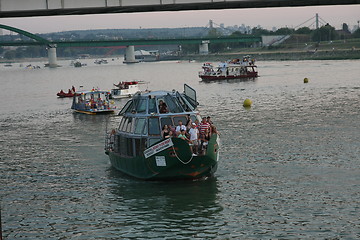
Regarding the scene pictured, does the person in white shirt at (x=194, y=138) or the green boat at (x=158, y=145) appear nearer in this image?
the green boat at (x=158, y=145)

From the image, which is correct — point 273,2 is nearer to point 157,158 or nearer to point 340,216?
point 157,158

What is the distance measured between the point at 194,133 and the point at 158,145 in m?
2.11

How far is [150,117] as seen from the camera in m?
33.1

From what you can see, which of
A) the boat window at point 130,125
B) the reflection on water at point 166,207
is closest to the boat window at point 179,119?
the boat window at point 130,125

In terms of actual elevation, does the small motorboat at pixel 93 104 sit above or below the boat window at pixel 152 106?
below

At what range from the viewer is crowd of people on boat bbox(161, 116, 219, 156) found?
31.6 meters

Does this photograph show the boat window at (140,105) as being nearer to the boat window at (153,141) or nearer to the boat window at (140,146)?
the boat window at (140,146)

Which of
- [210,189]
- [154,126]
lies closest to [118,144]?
[154,126]

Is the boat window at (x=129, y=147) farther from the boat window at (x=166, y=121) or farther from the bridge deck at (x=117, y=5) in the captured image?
the bridge deck at (x=117, y=5)

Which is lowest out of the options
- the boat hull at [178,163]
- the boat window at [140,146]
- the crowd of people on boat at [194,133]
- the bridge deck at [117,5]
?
the boat hull at [178,163]

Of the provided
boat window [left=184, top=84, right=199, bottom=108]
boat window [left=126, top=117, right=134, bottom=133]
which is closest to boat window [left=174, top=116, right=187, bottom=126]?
boat window [left=184, top=84, right=199, bottom=108]

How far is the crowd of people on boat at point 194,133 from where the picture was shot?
3159 cm

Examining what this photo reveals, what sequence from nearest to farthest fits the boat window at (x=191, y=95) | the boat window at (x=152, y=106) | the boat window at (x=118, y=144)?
the boat window at (x=152, y=106) < the boat window at (x=191, y=95) < the boat window at (x=118, y=144)

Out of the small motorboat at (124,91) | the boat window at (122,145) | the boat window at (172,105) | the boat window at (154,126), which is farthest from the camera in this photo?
the small motorboat at (124,91)
